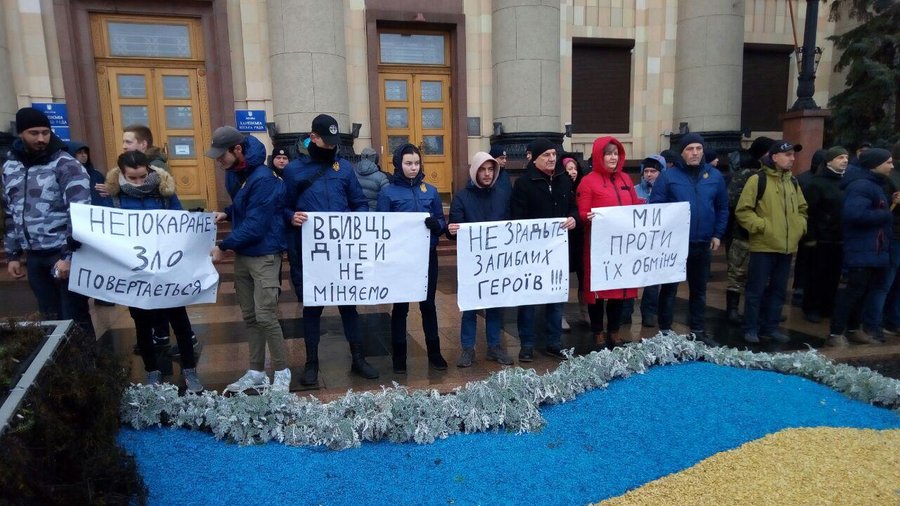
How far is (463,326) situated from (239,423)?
6.88 ft

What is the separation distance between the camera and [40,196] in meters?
4.25

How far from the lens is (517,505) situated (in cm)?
304

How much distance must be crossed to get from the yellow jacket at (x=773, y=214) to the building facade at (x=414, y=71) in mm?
6943

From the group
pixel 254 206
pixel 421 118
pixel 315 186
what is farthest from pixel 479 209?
pixel 421 118

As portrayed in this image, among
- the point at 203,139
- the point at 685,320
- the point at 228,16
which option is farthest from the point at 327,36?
the point at 685,320

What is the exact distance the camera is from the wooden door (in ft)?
41.4

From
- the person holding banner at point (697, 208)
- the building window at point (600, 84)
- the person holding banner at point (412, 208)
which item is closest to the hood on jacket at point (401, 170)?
the person holding banner at point (412, 208)

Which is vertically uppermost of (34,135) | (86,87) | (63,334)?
(86,87)

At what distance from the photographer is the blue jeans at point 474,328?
16.7 feet

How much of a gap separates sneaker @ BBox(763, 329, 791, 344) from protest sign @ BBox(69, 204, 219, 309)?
5.49 meters

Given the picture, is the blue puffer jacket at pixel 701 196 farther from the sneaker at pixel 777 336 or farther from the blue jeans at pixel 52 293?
the blue jeans at pixel 52 293

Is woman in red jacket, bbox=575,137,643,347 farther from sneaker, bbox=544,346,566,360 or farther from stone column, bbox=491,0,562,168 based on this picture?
stone column, bbox=491,0,562,168

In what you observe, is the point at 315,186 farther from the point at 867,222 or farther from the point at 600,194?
the point at 867,222

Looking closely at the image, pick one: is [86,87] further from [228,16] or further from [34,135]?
[34,135]
